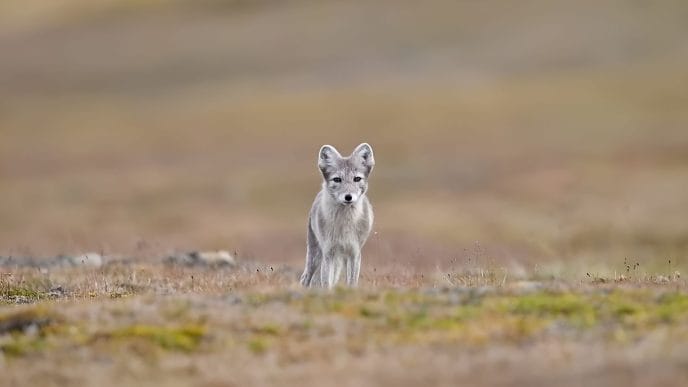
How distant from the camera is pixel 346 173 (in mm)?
16828

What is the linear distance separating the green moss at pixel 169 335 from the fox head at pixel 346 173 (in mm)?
4774

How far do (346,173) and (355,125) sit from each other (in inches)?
2094

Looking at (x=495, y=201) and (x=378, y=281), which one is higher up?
(x=495, y=201)


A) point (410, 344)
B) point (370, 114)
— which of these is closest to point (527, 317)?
point (410, 344)

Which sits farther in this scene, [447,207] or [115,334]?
[447,207]

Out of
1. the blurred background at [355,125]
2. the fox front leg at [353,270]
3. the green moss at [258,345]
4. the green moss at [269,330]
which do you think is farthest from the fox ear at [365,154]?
the green moss at [258,345]

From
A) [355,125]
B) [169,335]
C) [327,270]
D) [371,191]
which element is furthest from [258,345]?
[355,125]

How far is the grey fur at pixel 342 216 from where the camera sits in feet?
54.8

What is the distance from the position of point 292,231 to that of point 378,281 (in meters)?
20.7

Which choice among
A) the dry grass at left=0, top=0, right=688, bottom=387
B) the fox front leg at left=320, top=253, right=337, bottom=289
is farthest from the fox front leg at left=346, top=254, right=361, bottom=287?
the dry grass at left=0, top=0, right=688, bottom=387

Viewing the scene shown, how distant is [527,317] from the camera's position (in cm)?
1241

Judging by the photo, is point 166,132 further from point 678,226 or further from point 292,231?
point 678,226

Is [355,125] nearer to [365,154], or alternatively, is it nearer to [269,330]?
[365,154]

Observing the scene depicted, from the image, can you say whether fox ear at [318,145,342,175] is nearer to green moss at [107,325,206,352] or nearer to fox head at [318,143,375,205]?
fox head at [318,143,375,205]
